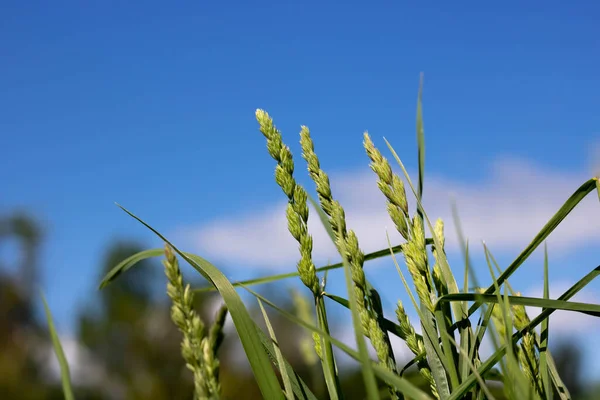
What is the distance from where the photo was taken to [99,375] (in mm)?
19203

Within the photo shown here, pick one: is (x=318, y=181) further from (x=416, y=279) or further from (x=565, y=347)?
(x=565, y=347)

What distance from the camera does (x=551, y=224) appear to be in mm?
1000

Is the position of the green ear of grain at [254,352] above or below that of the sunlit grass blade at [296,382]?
above

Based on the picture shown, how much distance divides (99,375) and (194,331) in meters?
20.4

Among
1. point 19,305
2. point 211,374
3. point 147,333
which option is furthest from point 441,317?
point 19,305

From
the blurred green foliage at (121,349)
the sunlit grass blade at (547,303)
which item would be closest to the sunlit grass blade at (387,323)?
the sunlit grass blade at (547,303)

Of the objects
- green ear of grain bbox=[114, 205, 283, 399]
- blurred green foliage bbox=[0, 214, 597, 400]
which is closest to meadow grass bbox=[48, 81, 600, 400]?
green ear of grain bbox=[114, 205, 283, 399]

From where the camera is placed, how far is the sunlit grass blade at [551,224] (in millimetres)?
993

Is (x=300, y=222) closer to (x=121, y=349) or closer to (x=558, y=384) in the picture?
(x=558, y=384)

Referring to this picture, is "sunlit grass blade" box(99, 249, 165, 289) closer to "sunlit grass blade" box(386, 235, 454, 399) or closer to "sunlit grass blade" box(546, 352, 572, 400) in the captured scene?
"sunlit grass blade" box(386, 235, 454, 399)

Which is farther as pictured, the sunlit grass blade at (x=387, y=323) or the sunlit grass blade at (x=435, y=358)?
the sunlit grass blade at (x=387, y=323)

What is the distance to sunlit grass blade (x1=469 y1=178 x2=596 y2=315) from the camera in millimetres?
993

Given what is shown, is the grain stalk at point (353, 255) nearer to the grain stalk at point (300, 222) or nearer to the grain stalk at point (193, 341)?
the grain stalk at point (300, 222)

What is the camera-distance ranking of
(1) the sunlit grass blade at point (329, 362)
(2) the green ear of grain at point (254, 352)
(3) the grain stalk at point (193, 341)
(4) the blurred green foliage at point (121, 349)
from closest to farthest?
(3) the grain stalk at point (193, 341)
(2) the green ear of grain at point (254, 352)
(1) the sunlit grass blade at point (329, 362)
(4) the blurred green foliage at point (121, 349)
